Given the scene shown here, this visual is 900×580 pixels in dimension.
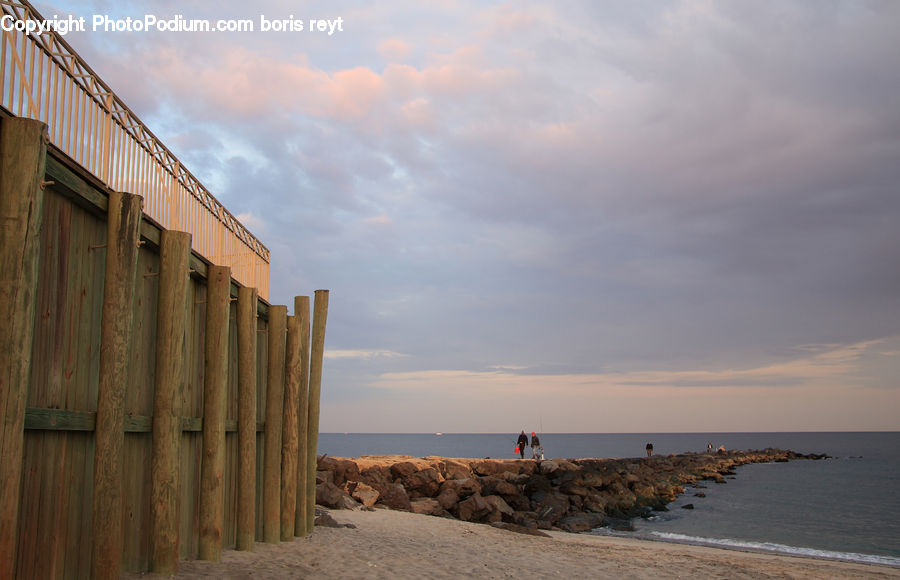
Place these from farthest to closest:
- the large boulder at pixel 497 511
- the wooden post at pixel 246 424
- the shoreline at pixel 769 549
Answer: the large boulder at pixel 497 511 < the shoreline at pixel 769 549 < the wooden post at pixel 246 424

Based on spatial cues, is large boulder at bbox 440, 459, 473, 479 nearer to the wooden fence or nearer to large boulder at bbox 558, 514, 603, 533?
large boulder at bbox 558, 514, 603, 533

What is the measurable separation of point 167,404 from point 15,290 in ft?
7.74

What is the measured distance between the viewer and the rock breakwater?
71.9ft

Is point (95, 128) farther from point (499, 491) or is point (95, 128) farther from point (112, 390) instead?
point (499, 491)

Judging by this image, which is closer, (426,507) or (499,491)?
(426,507)

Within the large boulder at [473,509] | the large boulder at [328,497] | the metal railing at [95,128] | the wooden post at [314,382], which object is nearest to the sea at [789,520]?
the large boulder at [473,509]

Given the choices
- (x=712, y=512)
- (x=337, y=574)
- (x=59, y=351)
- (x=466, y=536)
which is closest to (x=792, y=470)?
(x=712, y=512)

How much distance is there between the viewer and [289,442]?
35.8 ft

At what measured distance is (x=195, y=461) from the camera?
8.24 meters

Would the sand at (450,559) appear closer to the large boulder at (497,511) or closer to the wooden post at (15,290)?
the wooden post at (15,290)

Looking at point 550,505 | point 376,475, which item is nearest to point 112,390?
point 376,475

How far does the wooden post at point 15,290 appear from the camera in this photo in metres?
4.72

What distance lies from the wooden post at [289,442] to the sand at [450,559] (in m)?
0.45

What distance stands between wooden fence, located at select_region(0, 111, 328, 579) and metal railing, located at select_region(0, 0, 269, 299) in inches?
23.2
